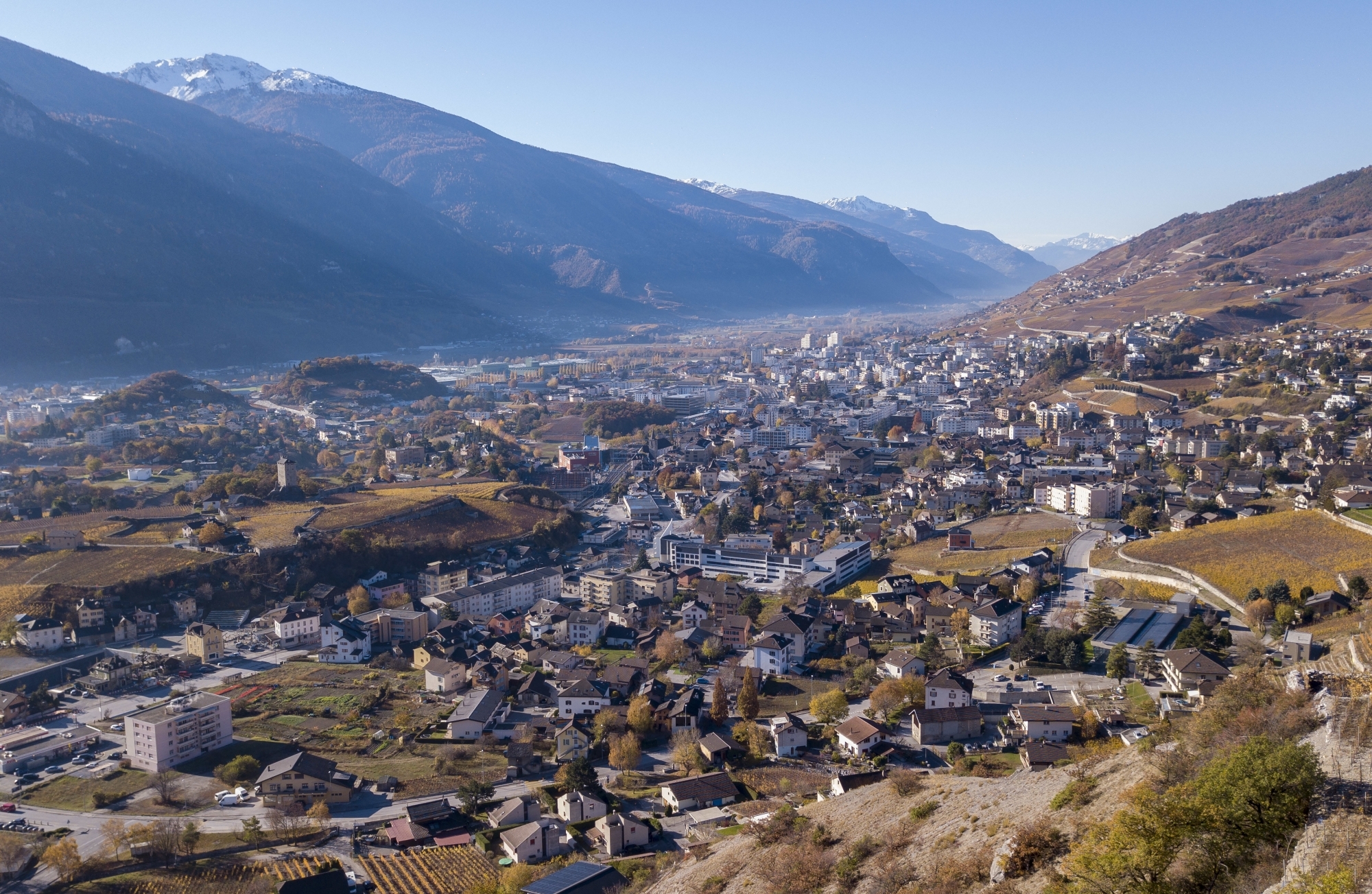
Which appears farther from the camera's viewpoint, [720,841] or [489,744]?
[489,744]

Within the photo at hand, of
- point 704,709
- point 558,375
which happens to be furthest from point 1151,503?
point 558,375

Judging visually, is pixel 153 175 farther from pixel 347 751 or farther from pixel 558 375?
pixel 347 751

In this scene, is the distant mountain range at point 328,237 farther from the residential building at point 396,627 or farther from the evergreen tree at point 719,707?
the evergreen tree at point 719,707

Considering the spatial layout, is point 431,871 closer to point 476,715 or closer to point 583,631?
point 476,715

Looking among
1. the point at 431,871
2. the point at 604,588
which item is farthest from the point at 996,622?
the point at 431,871

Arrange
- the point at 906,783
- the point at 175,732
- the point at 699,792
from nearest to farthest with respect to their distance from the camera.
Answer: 1. the point at 906,783
2. the point at 699,792
3. the point at 175,732

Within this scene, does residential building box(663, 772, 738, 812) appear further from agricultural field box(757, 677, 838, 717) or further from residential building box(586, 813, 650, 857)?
agricultural field box(757, 677, 838, 717)
